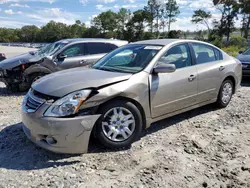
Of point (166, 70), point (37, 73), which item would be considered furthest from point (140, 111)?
point (37, 73)

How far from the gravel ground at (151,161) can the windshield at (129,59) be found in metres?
1.15

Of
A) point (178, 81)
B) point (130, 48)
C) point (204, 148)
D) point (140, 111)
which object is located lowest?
point (204, 148)

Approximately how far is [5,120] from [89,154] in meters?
2.41

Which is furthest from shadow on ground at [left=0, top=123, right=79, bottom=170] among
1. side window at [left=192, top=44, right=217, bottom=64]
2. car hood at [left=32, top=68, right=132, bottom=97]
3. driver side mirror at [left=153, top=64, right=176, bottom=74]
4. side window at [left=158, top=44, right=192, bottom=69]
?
side window at [left=192, top=44, right=217, bottom=64]

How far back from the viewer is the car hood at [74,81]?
3.52 m

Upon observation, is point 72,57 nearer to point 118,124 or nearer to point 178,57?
point 178,57

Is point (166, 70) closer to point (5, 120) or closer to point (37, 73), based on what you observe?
point (5, 120)

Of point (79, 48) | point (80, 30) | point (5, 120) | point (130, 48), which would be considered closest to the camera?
point (130, 48)

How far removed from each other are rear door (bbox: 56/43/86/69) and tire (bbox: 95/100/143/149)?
4.41 meters

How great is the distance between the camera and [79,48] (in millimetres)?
8133

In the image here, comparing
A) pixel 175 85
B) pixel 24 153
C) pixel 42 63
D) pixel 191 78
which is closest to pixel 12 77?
pixel 42 63

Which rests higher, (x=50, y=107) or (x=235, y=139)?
(x=50, y=107)

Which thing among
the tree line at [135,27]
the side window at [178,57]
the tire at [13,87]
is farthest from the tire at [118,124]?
the tree line at [135,27]

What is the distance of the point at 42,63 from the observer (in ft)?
24.7
